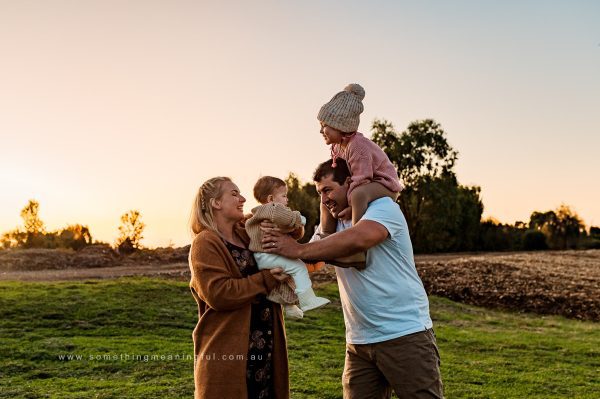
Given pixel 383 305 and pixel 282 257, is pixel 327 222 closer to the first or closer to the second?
pixel 282 257

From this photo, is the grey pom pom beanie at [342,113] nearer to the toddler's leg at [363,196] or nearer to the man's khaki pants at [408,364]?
the toddler's leg at [363,196]

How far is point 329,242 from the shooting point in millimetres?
3383

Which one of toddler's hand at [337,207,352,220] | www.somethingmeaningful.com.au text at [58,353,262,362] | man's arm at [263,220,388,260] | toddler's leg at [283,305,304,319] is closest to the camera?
man's arm at [263,220,388,260]

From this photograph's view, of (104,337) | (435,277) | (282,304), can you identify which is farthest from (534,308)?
(282,304)

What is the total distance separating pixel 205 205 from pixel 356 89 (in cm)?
106

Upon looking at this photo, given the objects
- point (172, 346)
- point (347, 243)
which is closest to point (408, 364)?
point (347, 243)

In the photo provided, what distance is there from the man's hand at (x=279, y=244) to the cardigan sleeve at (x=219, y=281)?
Answer: 0.45ft

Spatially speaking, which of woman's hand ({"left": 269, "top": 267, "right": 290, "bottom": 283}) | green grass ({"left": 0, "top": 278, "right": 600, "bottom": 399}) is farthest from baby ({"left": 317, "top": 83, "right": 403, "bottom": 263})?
green grass ({"left": 0, "top": 278, "right": 600, "bottom": 399})

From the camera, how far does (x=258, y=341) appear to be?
3748 mm

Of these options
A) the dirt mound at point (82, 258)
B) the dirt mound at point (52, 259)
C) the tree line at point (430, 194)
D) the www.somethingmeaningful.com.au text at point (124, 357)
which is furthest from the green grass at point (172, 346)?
the tree line at point (430, 194)

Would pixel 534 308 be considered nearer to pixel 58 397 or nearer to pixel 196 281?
pixel 58 397

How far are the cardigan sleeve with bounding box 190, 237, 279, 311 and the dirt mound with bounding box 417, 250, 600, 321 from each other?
1419cm

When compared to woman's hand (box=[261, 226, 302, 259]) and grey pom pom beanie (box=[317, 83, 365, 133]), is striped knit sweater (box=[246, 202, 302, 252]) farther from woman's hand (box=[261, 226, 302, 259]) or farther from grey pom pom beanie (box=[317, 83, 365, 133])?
grey pom pom beanie (box=[317, 83, 365, 133])

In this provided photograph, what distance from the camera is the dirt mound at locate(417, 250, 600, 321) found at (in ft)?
55.1
